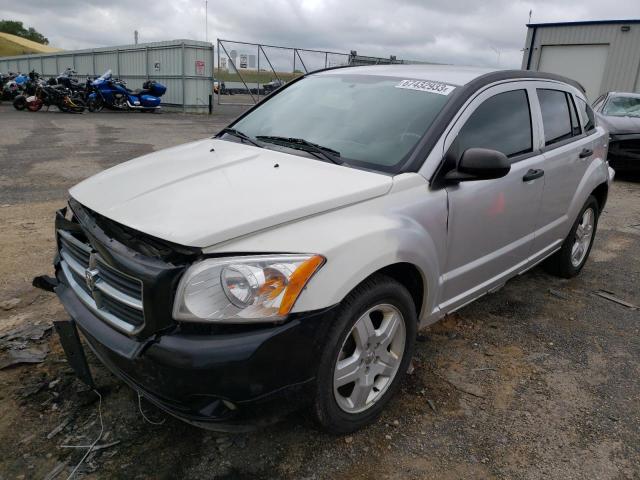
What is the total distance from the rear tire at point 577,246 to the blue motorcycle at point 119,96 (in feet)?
Answer: 59.0

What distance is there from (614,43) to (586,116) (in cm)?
1866

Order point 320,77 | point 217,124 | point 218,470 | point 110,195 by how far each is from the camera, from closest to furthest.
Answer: point 218,470 < point 110,195 < point 320,77 < point 217,124

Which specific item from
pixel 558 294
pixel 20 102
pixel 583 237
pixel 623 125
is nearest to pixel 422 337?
pixel 558 294

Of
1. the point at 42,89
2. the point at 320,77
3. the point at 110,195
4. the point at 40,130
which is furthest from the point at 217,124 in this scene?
the point at 110,195

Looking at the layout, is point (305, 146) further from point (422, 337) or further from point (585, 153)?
point (585, 153)

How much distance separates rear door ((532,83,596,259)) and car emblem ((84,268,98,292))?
9.61ft

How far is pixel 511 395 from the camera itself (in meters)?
2.88

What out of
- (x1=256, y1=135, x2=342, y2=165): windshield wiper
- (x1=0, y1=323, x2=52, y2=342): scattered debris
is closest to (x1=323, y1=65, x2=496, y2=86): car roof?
(x1=256, y1=135, x2=342, y2=165): windshield wiper

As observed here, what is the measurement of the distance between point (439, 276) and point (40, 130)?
529 inches

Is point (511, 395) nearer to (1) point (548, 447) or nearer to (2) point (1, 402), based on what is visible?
(1) point (548, 447)

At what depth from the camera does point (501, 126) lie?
3234 mm

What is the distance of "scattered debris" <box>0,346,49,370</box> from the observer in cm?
292

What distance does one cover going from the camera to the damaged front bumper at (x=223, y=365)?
1.90 meters

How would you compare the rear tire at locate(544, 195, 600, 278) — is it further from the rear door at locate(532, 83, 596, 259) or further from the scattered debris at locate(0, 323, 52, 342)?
the scattered debris at locate(0, 323, 52, 342)
